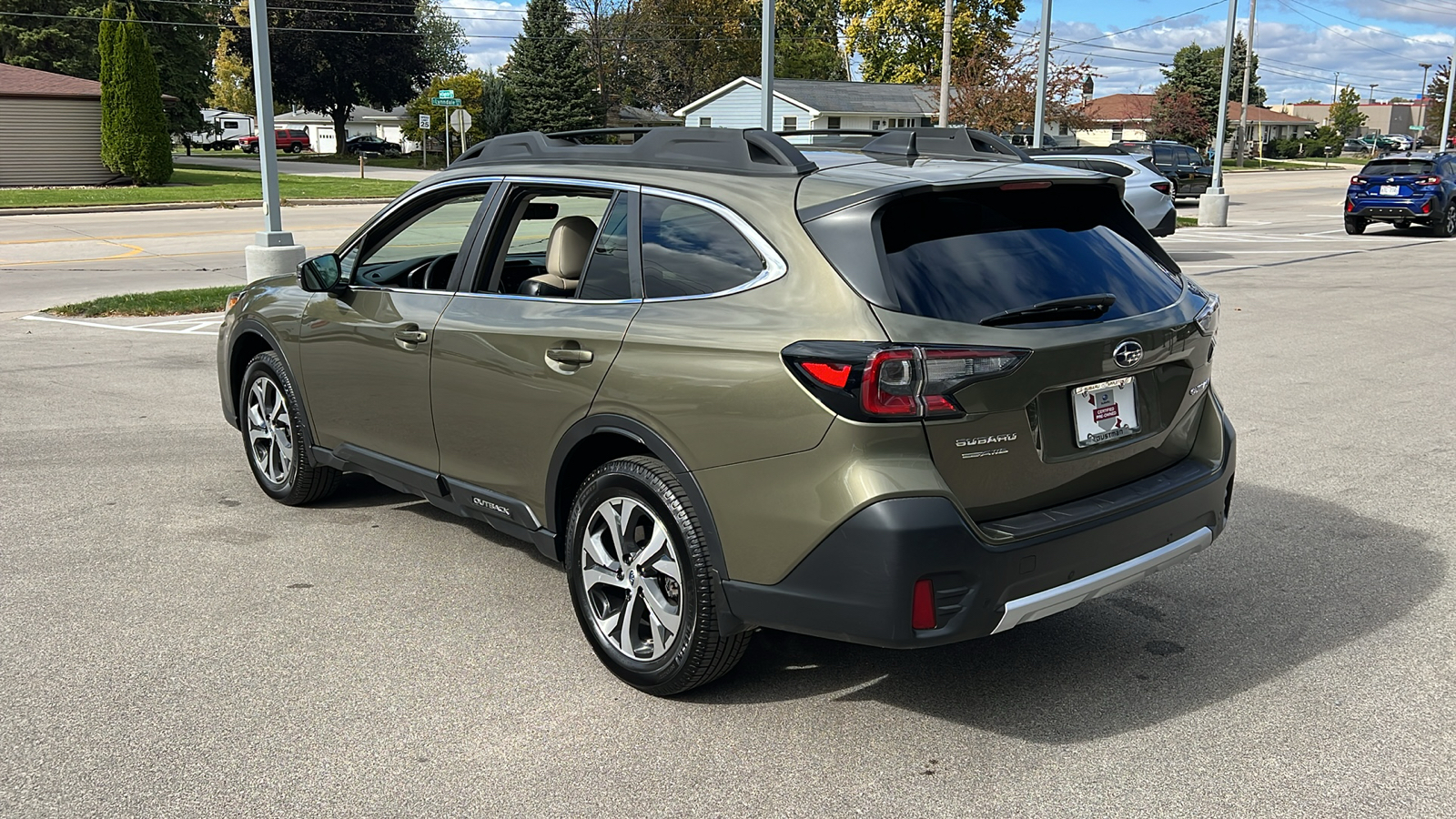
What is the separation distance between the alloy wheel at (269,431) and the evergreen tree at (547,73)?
62.7 meters

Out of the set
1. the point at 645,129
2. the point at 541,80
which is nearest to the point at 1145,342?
the point at 645,129

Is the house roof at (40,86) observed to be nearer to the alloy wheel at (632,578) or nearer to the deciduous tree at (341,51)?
the deciduous tree at (341,51)

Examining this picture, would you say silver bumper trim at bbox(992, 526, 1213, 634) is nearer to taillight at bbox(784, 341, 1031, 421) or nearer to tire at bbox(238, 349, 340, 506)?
taillight at bbox(784, 341, 1031, 421)

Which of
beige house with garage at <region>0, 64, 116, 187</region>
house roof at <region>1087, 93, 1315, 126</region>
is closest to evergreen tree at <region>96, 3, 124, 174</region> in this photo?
beige house with garage at <region>0, 64, 116, 187</region>

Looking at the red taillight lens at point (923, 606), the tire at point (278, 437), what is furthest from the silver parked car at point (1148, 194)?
the red taillight lens at point (923, 606)

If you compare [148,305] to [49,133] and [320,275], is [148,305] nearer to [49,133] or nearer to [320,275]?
[320,275]

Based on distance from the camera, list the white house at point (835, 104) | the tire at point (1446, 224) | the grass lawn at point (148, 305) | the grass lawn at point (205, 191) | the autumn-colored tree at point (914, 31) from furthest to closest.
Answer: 1. the white house at point (835, 104)
2. the autumn-colored tree at point (914, 31)
3. the grass lawn at point (205, 191)
4. the tire at point (1446, 224)
5. the grass lawn at point (148, 305)

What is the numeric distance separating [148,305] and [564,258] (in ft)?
35.3

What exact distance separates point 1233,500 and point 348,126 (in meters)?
104

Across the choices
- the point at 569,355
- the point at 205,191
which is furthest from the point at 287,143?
the point at 569,355

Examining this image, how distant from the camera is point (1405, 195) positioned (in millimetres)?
25266

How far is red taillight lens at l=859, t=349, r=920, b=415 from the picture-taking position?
3328 mm

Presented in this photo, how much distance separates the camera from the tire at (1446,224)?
25453mm

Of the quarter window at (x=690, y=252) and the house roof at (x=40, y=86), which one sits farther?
the house roof at (x=40, y=86)
